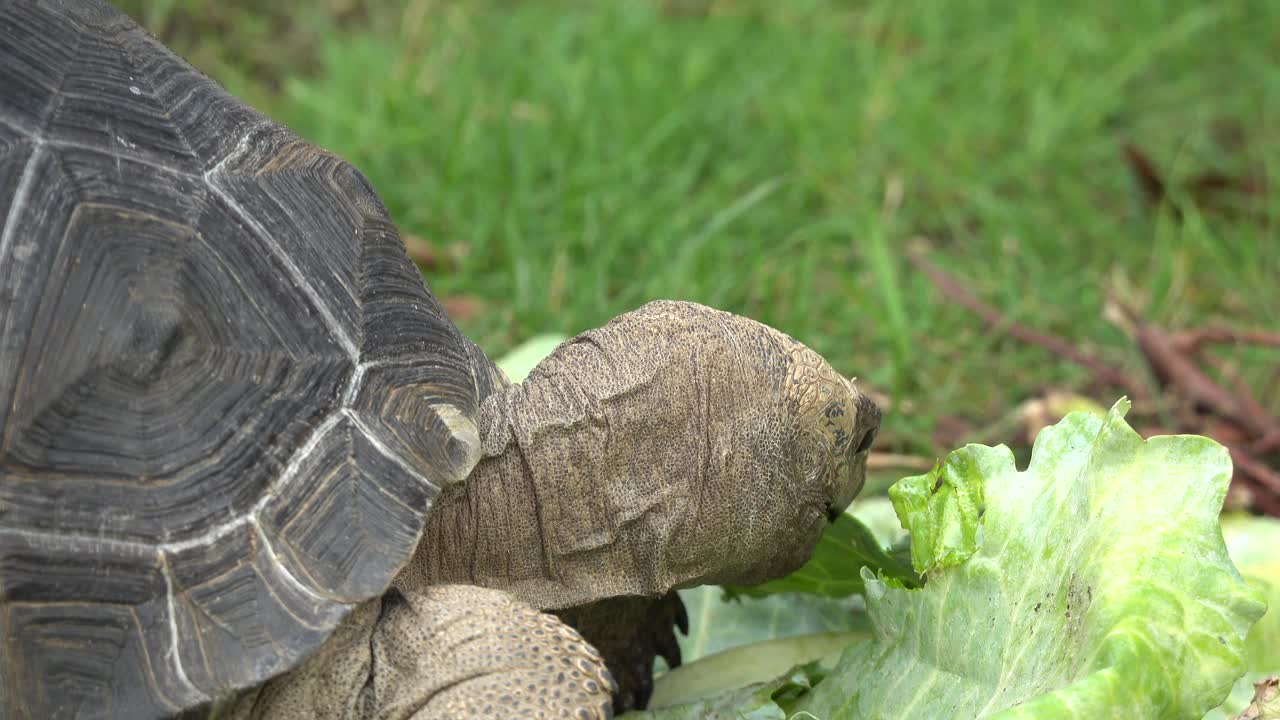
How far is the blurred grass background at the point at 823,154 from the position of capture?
181 inches

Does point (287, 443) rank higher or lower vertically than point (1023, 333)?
higher

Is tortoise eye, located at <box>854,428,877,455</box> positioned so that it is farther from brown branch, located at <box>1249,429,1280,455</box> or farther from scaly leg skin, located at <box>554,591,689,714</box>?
brown branch, located at <box>1249,429,1280,455</box>

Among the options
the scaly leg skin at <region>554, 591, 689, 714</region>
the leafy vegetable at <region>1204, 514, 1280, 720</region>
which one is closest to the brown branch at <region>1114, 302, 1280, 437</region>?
the leafy vegetable at <region>1204, 514, 1280, 720</region>

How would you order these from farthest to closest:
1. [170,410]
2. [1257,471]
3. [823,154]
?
1. [823,154]
2. [1257,471]
3. [170,410]

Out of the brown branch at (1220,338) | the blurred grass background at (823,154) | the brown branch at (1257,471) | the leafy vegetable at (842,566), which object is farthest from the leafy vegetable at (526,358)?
the brown branch at (1220,338)

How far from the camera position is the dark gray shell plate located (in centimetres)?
193

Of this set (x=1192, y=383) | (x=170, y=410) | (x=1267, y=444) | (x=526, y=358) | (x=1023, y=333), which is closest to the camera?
(x=170, y=410)

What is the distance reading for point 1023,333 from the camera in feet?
14.3

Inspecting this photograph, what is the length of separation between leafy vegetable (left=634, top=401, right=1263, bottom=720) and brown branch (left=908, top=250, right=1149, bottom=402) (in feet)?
6.35

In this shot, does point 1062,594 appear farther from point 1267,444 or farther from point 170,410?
point 1267,444

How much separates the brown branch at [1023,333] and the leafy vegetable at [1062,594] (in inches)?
76.2

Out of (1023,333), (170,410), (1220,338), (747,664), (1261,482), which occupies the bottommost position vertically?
(1261,482)

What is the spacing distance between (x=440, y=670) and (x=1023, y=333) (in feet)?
9.25

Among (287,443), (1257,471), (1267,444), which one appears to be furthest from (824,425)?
(1267,444)
